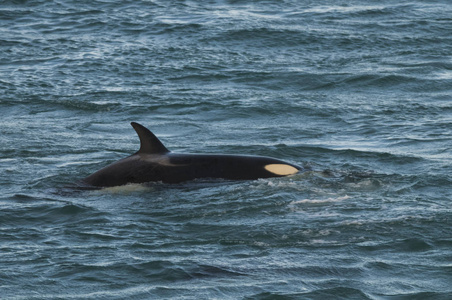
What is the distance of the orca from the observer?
12.6 m

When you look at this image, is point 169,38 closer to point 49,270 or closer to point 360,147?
point 360,147

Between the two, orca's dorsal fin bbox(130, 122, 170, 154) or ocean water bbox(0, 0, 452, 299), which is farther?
orca's dorsal fin bbox(130, 122, 170, 154)

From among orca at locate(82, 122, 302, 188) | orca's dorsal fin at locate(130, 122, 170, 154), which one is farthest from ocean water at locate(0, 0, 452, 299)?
orca's dorsal fin at locate(130, 122, 170, 154)

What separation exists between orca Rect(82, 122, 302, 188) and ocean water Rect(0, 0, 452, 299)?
6.3 inches

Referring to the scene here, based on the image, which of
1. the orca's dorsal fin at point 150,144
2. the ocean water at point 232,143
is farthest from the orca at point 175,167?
the ocean water at point 232,143

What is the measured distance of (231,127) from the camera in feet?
57.5

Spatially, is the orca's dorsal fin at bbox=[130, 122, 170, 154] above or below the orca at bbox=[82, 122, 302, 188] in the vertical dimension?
above

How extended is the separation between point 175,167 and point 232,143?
359 cm

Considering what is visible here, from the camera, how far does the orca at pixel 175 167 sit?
41.4 ft

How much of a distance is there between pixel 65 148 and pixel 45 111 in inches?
130

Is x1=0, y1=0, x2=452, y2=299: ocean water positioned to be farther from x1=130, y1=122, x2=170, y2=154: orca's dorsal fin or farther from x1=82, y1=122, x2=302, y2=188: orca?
x1=130, y1=122, x2=170, y2=154: orca's dorsal fin

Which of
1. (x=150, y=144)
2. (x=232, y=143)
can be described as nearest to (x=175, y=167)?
(x=150, y=144)

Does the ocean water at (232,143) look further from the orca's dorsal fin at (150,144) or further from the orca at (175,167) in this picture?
the orca's dorsal fin at (150,144)

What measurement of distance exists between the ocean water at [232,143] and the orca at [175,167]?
16 centimetres
